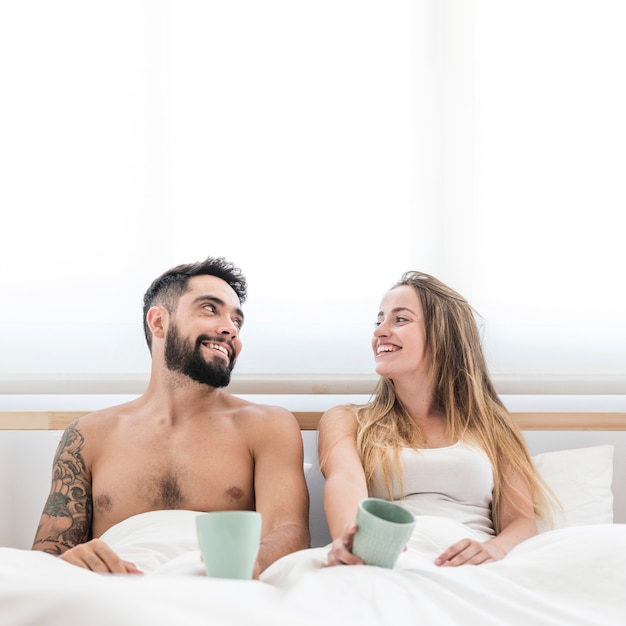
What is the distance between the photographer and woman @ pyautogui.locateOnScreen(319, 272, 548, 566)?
170 centimetres

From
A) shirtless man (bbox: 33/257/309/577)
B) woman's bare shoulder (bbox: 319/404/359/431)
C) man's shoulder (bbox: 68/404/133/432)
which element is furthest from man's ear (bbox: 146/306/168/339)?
woman's bare shoulder (bbox: 319/404/359/431)

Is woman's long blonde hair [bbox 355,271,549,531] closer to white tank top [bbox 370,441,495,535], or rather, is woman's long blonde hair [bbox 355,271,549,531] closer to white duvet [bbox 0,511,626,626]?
white tank top [bbox 370,441,495,535]

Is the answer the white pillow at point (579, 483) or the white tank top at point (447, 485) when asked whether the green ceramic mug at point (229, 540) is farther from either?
the white pillow at point (579, 483)

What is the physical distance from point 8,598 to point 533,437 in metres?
1.49

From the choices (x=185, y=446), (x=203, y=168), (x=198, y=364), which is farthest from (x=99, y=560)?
(x=203, y=168)

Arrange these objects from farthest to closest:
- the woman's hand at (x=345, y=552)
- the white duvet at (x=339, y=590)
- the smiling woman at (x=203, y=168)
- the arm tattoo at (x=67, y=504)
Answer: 1. the smiling woman at (x=203, y=168)
2. the arm tattoo at (x=67, y=504)
3. the woman's hand at (x=345, y=552)
4. the white duvet at (x=339, y=590)

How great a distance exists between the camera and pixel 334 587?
109 cm

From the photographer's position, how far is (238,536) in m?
1.06

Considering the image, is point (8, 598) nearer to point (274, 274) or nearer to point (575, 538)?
point (575, 538)

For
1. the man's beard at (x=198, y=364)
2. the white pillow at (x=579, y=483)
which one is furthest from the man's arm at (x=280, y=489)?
the white pillow at (x=579, y=483)

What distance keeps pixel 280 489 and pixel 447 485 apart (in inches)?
15.0

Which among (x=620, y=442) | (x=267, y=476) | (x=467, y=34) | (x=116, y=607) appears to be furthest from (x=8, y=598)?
(x=467, y=34)

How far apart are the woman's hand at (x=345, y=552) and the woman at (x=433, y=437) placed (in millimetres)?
290

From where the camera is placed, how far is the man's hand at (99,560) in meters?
1.29
